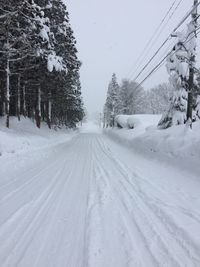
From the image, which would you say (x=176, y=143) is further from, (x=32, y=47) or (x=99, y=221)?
(x=32, y=47)

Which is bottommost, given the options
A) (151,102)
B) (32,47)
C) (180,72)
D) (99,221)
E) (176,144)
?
(99,221)

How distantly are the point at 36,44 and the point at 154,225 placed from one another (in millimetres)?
16001

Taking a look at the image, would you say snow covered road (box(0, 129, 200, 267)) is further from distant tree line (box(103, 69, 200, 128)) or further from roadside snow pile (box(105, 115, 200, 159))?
distant tree line (box(103, 69, 200, 128))

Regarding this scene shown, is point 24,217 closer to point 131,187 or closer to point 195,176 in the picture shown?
point 131,187

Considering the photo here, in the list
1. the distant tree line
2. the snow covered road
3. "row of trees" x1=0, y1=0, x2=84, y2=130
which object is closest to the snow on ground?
the snow covered road

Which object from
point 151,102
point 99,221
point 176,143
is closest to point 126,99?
point 151,102

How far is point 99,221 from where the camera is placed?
477cm

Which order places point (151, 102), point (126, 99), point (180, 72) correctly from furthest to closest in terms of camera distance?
point (151, 102)
point (126, 99)
point (180, 72)

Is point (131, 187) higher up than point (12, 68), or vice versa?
point (12, 68)

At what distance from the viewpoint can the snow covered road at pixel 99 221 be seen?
3527 millimetres

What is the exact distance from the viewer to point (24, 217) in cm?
494

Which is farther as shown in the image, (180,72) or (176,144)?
(180,72)

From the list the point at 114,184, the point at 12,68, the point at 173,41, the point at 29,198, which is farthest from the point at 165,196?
the point at 12,68

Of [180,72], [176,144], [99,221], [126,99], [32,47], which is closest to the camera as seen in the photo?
[99,221]
